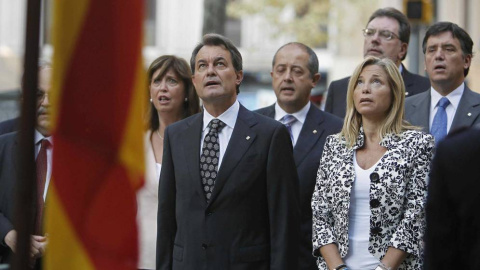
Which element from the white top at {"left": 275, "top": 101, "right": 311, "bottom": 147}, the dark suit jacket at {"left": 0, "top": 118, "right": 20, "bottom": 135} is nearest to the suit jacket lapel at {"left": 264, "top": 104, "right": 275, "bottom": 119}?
the white top at {"left": 275, "top": 101, "right": 311, "bottom": 147}

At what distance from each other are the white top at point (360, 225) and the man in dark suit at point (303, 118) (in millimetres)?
856

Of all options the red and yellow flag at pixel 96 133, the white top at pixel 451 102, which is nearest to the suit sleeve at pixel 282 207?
the white top at pixel 451 102

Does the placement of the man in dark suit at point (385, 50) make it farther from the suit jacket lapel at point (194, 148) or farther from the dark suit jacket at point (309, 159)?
the suit jacket lapel at point (194, 148)

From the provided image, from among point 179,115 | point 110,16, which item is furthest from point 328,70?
point 110,16

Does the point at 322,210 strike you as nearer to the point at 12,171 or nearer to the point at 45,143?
the point at 45,143

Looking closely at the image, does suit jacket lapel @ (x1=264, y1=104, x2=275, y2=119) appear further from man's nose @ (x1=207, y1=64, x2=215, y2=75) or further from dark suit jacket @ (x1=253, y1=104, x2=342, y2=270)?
man's nose @ (x1=207, y1=64, x2=215, y2=75)

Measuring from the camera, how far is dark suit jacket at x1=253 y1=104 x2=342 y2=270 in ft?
27.3

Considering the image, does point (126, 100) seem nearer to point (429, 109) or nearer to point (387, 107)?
point (387, 107)

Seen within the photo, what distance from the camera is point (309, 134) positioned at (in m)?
8.75

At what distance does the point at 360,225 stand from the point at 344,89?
8.26 feet

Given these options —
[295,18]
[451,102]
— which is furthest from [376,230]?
[295,18]

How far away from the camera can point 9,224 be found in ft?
26.5

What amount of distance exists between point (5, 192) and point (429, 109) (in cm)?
320

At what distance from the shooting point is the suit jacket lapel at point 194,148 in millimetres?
7492
